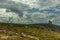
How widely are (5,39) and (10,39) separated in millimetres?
3210

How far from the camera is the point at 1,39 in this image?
334 feet

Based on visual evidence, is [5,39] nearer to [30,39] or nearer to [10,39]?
[10,39]

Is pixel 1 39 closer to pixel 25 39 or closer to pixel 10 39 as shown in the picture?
pixel 10 39

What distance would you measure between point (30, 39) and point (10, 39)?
16.0m

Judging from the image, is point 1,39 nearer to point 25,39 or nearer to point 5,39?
point 5,39

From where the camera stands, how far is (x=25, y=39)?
11131 centimetres

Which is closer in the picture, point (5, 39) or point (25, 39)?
point (5, 39)

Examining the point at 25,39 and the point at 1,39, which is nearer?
the point at 1,39

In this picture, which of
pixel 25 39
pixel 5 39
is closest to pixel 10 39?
pixel 5 39

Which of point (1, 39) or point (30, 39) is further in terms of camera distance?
point (30, 39)

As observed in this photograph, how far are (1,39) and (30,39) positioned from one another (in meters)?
20.6

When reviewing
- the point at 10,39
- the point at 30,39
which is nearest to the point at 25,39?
the point at 30,39

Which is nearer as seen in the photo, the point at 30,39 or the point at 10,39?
the point at 10,39

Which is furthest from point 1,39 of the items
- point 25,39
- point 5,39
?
point 25,39
